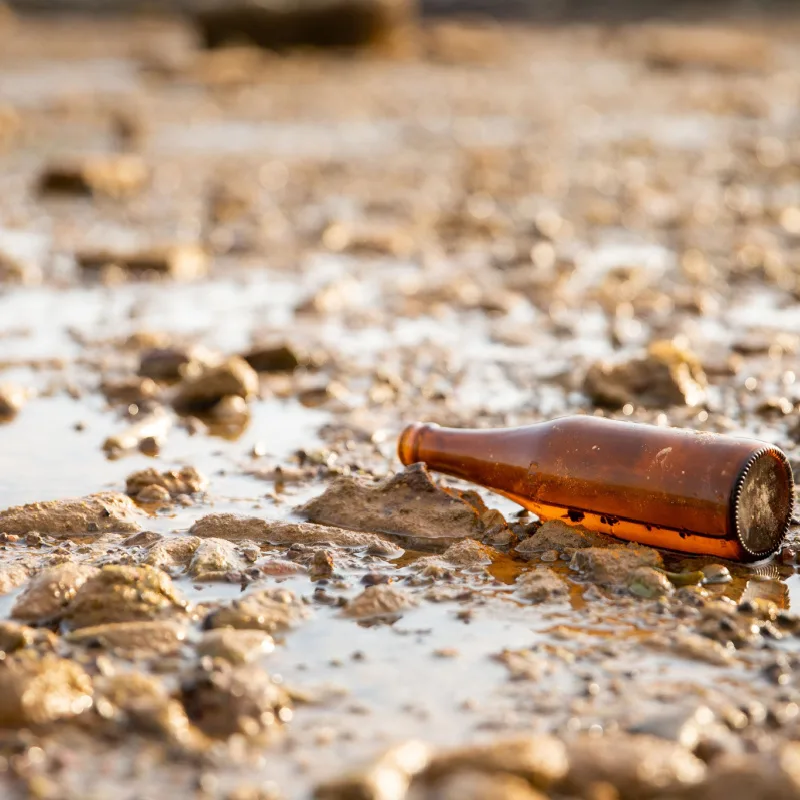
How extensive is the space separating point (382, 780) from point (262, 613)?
66cm

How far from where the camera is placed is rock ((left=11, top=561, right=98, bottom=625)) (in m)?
2.48

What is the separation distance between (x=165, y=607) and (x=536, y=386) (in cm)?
206

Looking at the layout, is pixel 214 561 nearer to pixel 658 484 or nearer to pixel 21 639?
pixel 21 639

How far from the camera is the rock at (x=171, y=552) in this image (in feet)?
9.04

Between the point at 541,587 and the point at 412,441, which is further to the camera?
the point at 412,441

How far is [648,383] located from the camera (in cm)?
412

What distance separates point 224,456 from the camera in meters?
3.65

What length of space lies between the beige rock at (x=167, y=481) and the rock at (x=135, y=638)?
0.90 meters

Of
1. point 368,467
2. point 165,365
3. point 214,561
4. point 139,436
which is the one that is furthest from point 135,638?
point 165,365

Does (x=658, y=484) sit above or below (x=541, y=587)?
above

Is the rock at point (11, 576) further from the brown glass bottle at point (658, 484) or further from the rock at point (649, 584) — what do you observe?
the rock at point (649, 584)

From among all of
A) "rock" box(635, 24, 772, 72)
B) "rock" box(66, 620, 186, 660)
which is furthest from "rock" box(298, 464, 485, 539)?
"rock" box(635, 24, 772, 72)

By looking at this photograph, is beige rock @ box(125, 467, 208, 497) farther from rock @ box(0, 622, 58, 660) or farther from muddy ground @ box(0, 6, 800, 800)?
rock @ box(0, 622, 58, 660)

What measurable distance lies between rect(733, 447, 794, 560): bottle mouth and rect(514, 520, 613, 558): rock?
0.94 ft
